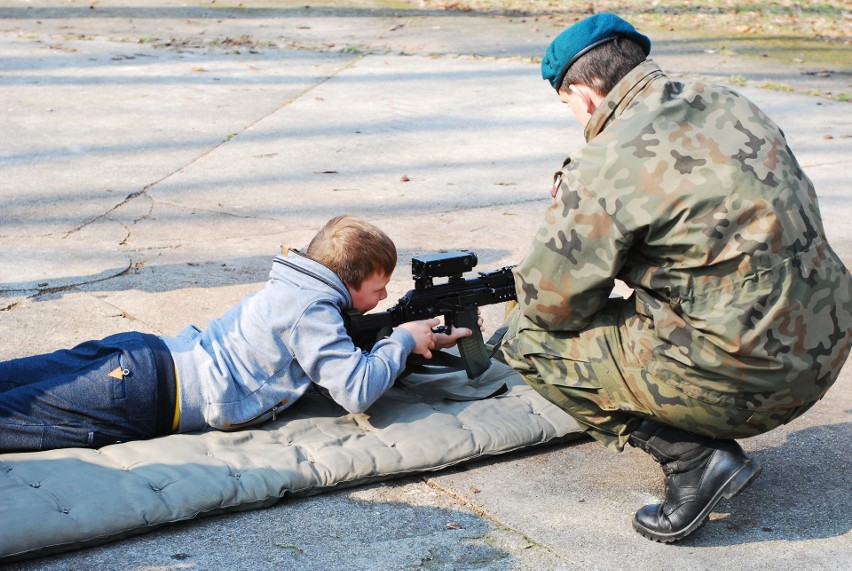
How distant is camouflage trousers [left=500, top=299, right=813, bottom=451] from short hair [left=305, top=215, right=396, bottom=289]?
0.59 m

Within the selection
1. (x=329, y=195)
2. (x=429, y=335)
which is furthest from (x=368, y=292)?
(x=329, y=195)

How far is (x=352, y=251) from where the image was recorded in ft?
11.9

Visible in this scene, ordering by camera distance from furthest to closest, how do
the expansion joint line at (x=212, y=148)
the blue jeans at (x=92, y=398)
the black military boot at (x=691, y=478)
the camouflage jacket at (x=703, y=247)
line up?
the expansion joint line at (x=212, y=148) → the blue jeans at (x=92, y=398) → the black military boot at (x=691, y=478) → the camouflage jacket at (x=703, y=247)

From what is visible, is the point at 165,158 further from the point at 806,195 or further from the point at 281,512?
the point at 806,195

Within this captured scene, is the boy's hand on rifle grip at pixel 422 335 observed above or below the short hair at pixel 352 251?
below

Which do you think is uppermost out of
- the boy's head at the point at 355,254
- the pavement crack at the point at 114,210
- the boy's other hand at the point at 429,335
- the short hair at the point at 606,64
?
the short hair at the point at 606,64

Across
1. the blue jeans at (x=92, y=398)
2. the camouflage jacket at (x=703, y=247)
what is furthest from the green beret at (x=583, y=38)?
the blue jeans at (x=92, y=398)

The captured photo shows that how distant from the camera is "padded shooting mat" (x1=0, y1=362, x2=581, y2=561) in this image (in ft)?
9.98

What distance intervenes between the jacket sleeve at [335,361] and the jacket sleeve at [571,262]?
72 cm

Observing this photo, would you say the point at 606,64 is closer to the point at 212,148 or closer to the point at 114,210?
the point at 114,210

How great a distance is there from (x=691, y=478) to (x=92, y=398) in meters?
1.98

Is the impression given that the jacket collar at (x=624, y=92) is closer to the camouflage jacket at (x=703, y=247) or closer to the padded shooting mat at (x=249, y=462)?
the camouflage jacket at (x=703, y=247)

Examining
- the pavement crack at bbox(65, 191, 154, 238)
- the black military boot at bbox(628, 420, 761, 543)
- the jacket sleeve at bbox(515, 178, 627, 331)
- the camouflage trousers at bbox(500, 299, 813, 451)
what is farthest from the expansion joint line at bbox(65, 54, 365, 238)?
the black military boot at bbox(628, 420, 761, 543)

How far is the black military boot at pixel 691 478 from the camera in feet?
10.2
